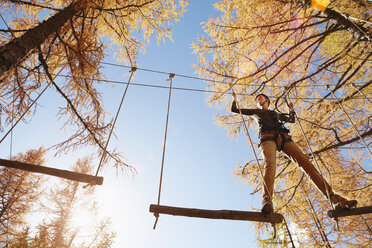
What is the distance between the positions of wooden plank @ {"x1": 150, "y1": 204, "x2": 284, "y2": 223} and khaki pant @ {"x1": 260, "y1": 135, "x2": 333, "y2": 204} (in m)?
0.21

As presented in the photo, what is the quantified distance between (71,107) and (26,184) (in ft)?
22.8

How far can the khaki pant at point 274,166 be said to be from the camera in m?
2.23

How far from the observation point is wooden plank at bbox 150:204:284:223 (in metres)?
1.86

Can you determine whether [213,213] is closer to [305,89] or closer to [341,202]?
[341,202]

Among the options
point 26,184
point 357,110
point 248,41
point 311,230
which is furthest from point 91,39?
point 26,184

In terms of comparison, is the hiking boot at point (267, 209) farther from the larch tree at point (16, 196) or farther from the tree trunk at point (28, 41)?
the larch tree at point (16, 196)

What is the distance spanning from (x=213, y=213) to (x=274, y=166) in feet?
3.36

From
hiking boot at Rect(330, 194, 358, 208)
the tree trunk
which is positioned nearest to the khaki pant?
hiking boot at Rect(330, 194, 358, 208)

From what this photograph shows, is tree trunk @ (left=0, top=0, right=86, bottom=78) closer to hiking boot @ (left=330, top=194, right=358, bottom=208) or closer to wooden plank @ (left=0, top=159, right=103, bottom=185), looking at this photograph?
wooden plank @ (left=0, top=159, right=103, bottom=185)

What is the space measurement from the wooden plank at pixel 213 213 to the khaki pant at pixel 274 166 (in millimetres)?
211

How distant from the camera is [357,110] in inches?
163

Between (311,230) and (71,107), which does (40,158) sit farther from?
(311,230)

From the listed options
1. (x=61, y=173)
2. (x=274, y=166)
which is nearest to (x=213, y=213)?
(x=274, y=166)

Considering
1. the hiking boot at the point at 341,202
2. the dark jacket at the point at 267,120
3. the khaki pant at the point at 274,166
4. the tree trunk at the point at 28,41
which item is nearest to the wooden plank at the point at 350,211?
the hiking boot at the point at 341,202
